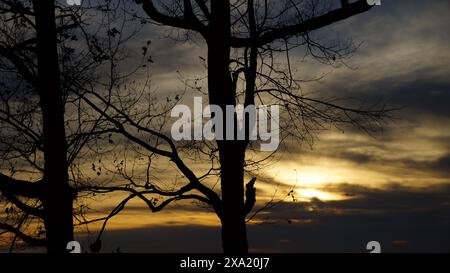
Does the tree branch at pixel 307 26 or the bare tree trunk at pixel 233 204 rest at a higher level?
the tree branch at pixel 307 26

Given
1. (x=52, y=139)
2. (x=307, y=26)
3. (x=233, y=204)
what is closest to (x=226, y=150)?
(x=233, y=204)

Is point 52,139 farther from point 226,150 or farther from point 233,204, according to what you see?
point 233,204

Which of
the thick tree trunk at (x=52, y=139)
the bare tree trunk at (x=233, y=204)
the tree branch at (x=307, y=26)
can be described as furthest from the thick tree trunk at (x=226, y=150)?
the thick tree trunk at (x=52, y=139)

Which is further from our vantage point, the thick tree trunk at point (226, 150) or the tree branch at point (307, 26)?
the thick tree trunk at point (226, 150)

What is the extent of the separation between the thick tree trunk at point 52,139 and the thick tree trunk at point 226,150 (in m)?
2.69

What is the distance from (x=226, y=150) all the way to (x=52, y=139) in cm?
303

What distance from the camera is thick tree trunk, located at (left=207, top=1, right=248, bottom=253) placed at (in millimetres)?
12070

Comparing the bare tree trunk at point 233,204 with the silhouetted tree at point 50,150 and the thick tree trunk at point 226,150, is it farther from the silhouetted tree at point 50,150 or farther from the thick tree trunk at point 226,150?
the silhouetted tree at point 50,150

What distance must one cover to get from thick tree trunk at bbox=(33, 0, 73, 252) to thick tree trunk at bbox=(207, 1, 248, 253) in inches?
106

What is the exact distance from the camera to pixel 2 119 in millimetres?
12977

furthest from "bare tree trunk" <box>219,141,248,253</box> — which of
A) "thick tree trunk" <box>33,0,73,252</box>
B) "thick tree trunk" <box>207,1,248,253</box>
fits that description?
"thick tree trunk" <box>33,0,73,252</box>

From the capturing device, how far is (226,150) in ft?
40.3

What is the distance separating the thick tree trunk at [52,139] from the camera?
38.5ft
